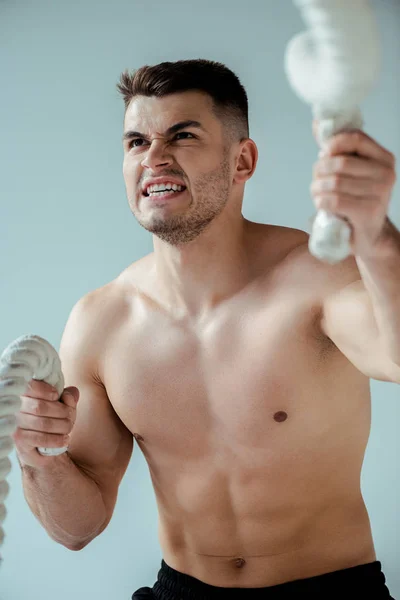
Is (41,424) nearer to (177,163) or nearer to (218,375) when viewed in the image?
(218,375)

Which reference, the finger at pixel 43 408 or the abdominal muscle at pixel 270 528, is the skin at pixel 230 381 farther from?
the finger at pixel 43 408

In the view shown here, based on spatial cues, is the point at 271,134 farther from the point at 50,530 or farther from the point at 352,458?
the point at 50,530

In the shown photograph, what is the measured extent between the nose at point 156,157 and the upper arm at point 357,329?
12.6 inches

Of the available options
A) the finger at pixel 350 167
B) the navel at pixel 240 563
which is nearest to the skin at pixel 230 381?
the navel at pixel 240 563

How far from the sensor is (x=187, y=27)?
2131mm

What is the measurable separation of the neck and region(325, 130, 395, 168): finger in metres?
0.61

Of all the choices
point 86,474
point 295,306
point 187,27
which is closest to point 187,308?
point 295,306

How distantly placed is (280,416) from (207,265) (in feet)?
0.86

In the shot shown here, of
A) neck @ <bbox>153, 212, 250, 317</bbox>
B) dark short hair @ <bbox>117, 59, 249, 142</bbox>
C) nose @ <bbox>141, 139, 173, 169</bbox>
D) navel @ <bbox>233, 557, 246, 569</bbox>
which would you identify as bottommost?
navel @ <bbox>233, 557, 246, 569</bbox>

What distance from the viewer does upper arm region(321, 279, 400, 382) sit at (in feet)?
3.26

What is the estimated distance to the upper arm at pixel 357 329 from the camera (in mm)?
994

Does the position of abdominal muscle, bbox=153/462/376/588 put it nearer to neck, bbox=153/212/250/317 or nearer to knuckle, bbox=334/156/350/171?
neck, bbox=153/212/250/317

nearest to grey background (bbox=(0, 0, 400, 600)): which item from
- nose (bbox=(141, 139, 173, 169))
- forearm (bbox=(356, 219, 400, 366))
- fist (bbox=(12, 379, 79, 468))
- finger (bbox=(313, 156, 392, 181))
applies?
nose (bbox=(141, 139, 173, 169))

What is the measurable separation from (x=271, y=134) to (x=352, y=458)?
0.98 meters
